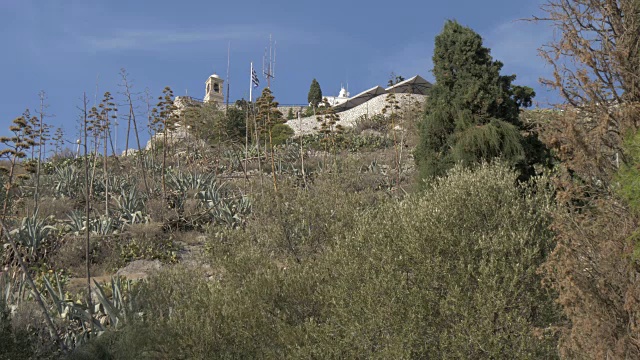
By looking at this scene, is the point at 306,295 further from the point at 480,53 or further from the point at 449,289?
the point at 480,53

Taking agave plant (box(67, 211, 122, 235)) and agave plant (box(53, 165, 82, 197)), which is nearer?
agave plant (box(67, 211, 122, 235))

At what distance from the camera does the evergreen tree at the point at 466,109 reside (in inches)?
443

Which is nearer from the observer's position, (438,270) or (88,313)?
(438,270)

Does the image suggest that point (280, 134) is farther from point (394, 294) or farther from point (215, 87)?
point (215, 87)

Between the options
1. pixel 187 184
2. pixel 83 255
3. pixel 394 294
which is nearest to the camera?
pixel 394 294

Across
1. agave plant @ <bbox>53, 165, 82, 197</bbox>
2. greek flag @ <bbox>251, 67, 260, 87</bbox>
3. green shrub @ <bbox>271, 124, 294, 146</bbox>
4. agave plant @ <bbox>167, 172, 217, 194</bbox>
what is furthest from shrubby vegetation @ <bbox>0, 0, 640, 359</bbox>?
greek flag @ <bbox>251, 67, 260, 87</bbox>

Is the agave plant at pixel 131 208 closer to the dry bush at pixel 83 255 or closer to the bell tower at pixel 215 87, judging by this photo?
the dry bush at pixel 83 255

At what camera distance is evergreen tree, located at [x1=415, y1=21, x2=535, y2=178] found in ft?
36.9

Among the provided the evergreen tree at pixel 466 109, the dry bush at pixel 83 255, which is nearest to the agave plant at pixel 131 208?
the dry bush at pixel 83 255

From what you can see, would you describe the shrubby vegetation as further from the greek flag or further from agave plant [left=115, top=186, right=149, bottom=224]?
the greek flag

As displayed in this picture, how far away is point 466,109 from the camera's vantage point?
12.1 metres

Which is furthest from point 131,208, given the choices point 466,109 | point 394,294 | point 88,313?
point 394,294

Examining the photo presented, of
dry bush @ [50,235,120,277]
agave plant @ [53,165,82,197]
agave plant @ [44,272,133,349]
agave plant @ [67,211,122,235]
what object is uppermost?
agave plant @ [53,165,82,197]

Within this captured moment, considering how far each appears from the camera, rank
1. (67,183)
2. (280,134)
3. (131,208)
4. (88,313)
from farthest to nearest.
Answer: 1. (280,134)
2. (67,183)
3. (131,208)
4. (88,313)
